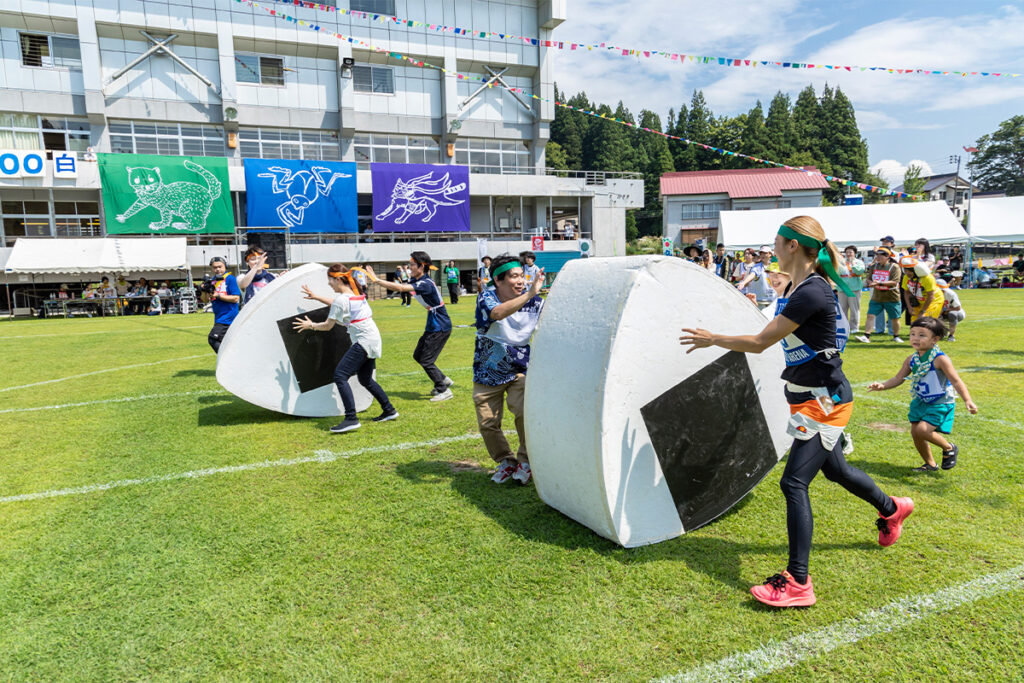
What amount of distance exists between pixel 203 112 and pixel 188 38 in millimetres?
3967

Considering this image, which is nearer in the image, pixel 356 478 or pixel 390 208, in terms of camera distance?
pixel 356 478

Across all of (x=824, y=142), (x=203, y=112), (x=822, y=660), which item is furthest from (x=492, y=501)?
(x=824, y=142)

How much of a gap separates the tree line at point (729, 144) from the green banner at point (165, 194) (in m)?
51.2

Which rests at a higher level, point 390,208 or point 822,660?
point 390,208

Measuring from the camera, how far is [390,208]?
36594 millimetres

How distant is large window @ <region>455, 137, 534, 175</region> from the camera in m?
41.0

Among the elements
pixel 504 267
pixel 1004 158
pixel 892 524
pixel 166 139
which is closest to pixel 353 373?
pixel 504 267

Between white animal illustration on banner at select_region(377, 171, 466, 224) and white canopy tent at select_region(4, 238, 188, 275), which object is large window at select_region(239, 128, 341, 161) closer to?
white animal illustration on banner at select_region(377, 171, 466, 224)

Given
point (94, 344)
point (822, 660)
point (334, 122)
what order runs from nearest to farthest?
point (822, 660), point (94, 344), point (334, 122)

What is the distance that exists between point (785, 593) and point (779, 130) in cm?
8140

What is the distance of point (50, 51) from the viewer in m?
32.5

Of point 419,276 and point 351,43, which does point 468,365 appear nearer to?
point 419,276

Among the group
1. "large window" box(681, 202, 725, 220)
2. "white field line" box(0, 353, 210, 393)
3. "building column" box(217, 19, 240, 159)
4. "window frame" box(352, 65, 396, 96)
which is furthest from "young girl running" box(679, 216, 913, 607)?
"large window" box(681, 202, 725, 220)

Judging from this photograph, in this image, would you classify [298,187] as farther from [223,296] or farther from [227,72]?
[223,296]
